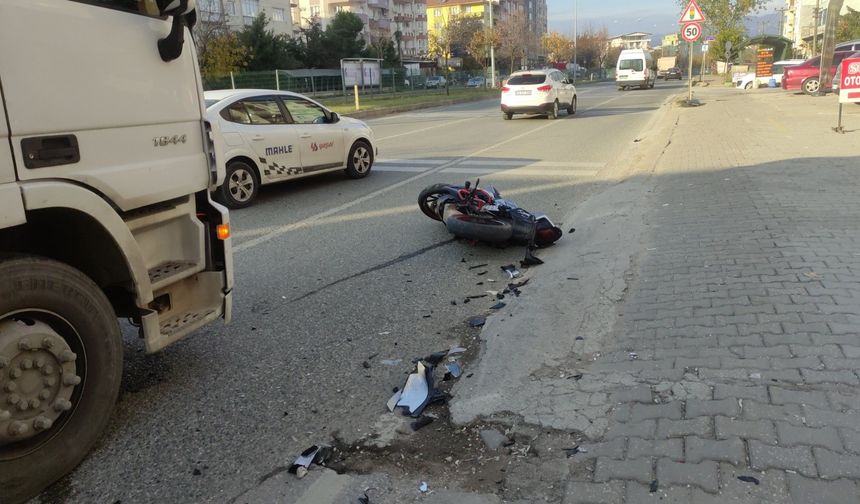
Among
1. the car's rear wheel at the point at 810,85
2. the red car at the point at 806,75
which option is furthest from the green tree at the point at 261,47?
the car's rear wheel at the point at 810,85

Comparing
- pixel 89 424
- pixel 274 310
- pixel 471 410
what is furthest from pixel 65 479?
pixel 274 310

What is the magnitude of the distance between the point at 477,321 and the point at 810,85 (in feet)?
94.8

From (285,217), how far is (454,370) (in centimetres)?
512

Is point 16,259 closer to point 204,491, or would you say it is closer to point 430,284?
point 204,491

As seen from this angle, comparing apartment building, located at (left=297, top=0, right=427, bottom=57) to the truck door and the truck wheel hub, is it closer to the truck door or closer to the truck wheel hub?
the truck door

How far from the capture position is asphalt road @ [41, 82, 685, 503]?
3.13 meters

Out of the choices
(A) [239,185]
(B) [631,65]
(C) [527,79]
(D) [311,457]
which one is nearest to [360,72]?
(C) [527,79]

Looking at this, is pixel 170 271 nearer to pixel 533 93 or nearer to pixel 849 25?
pixel 533 93

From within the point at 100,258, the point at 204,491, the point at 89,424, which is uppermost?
the point at 100,258

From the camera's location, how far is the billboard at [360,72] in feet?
125

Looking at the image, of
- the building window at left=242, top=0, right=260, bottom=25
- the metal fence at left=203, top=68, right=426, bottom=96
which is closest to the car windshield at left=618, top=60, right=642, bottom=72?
the metal fence at left=203, top=68, right=426, bottom=96

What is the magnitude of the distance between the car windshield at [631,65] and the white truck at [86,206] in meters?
45.5

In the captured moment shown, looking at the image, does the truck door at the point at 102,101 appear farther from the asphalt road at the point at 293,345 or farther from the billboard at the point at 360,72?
the billboard at the point at 360,72

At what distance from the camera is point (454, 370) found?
4.00 meters
